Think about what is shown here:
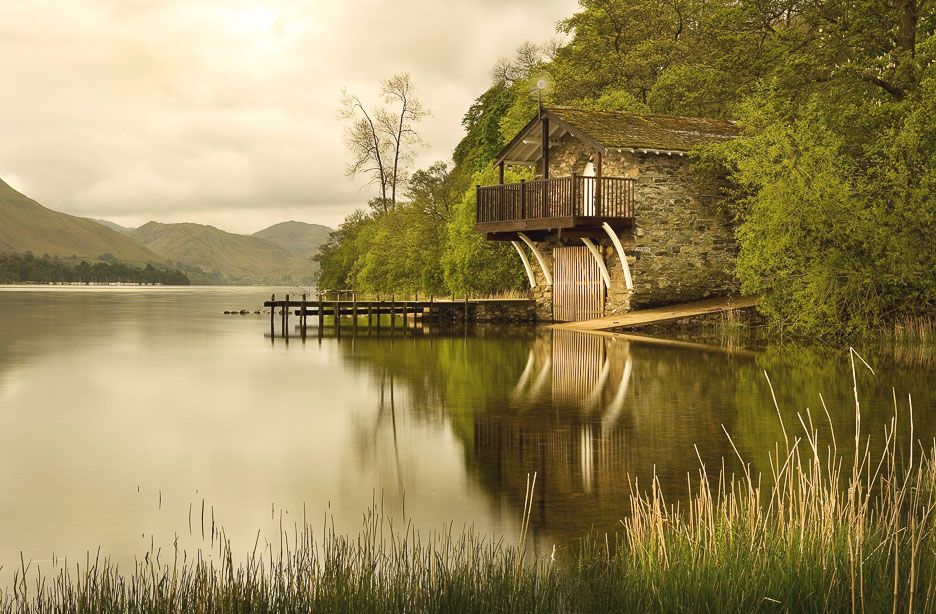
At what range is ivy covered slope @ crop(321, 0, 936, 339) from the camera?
23016 mm

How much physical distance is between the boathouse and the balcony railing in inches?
1.3

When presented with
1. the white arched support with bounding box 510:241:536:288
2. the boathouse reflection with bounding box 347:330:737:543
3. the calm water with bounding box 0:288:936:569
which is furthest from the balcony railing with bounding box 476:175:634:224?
the calm water with bounding box 0:288:936:569

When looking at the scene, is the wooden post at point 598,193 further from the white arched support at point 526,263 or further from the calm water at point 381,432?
the calm water at point 381,432

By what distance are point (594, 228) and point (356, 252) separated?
39.8m

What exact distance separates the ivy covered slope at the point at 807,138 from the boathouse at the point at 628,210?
3.97 feet

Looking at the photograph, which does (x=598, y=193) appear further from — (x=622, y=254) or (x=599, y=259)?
(x=599, y=259)

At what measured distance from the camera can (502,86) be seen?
6147cm

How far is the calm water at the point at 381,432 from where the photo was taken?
7.67 meters

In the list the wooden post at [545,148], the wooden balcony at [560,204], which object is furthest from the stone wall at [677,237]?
the wooden post at [545,148]

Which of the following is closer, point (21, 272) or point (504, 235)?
point (504, 235)

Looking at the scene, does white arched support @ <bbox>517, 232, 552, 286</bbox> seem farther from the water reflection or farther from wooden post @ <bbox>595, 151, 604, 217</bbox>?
the water reflection

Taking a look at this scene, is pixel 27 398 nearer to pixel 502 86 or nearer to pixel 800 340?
pixel 800 340

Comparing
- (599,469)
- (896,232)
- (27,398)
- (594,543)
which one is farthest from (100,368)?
(896,232)

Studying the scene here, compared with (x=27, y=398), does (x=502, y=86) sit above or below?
above
